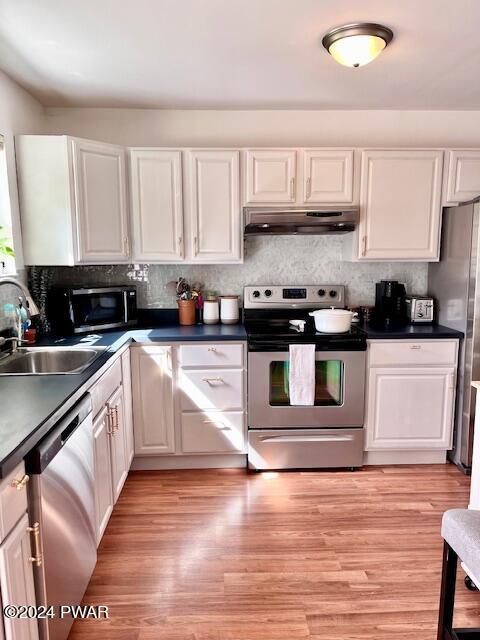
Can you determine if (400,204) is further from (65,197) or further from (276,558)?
(276,558)

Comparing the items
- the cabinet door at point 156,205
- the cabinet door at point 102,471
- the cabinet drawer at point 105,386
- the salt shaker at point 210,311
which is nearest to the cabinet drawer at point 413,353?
the salt shaker at point 210,311

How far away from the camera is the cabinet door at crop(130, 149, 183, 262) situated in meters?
2.82

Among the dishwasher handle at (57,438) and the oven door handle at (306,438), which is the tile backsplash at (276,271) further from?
the dishwasher handle at (57,438)

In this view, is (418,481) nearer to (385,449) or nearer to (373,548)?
(385,449)

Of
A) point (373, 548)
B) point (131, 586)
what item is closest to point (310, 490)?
point (373, 548)

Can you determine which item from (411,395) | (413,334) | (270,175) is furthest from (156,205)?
(411,395)

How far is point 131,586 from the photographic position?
1833 millimetres

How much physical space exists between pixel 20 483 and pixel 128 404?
4.88 feet

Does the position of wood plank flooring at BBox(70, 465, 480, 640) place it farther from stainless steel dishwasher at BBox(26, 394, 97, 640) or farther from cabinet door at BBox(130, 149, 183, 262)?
cabinet door at BBox(130, 149, 183, 262)

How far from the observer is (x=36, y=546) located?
1.23 metres

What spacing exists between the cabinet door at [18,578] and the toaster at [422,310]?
8.79 feet

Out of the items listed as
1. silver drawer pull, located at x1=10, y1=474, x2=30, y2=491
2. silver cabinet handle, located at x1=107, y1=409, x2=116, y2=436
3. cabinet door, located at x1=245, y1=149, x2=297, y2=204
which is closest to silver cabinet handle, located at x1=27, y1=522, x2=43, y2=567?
silver drawer pull, located at x1=10, y1=474, x2=30, y2=491

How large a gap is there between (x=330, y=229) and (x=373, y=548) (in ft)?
6.23

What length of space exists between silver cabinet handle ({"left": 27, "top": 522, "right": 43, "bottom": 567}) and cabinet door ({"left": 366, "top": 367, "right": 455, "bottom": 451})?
6.96 ft
